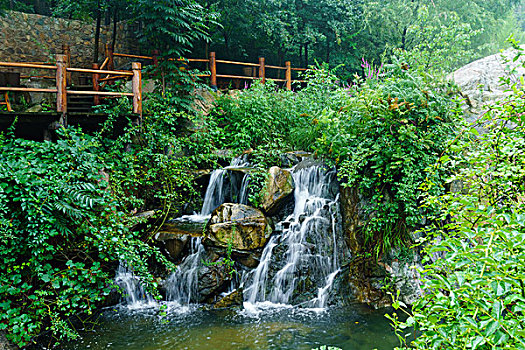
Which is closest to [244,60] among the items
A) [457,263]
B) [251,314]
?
[251,314]

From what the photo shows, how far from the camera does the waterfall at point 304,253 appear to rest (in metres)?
6.09

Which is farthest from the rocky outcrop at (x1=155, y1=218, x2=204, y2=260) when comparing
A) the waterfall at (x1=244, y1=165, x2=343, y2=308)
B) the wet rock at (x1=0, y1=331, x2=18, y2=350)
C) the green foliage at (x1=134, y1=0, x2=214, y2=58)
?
the green foliage at (x1=134, y1=0, x2=214, y2=58)

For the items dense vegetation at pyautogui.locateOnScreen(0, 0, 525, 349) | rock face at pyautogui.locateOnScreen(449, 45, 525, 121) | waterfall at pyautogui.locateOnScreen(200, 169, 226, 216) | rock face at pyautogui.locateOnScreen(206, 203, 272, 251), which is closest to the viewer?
dense vegetation at pyautogui.locateOnScreen(0, 0, 525, 349)

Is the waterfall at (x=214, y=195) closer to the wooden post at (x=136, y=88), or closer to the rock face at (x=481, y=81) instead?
the wooden post at (x=136, y=88)

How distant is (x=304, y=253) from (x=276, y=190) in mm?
1245

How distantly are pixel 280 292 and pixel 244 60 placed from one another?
11861mm

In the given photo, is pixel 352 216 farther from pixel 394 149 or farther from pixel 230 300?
pixel 230 300

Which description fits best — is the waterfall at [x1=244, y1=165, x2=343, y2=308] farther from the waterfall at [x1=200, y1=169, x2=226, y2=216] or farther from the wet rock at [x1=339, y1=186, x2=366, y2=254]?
the waterfall at [x1=200, y1=169, x2=226, y2=216]

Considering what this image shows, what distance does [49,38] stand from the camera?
47.0 ft

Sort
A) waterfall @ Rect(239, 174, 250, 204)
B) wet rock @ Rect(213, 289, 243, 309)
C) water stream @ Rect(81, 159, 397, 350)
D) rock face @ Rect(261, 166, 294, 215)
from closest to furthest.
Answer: water stream @ Rect(81, 159, 397, 350), wet rock @ Rect(213, 289, 243, 309), rock face @ Rect(261, 166, 294, 215), waterfall @ Rect(239, 174, 250, 204)

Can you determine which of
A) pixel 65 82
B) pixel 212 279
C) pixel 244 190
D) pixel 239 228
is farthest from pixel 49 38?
pixel 212 279

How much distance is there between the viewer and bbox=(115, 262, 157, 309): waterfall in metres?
6.11

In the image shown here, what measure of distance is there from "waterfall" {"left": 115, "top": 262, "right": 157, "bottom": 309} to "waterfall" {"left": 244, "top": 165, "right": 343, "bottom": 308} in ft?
5.31

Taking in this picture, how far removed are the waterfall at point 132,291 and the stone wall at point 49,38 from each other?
1021 centimetres
